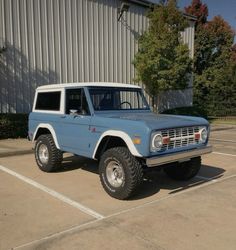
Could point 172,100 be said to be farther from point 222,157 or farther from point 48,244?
point 48,244

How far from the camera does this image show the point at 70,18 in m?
15.1

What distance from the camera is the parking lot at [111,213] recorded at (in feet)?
13.1

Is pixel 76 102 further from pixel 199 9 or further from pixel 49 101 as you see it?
pixel 199 9

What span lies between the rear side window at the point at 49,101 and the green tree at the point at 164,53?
9384 millimetres

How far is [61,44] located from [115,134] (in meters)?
10.5

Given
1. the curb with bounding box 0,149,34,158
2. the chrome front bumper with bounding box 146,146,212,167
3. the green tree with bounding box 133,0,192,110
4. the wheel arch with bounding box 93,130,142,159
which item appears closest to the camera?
the chrome front bumper with bounding box 146,146,212,167

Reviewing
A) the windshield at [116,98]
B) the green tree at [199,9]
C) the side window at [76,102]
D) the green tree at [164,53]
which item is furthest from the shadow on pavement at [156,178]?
the green tree at [199,9]

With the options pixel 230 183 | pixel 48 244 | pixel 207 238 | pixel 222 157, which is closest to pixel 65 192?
pixel 48 244

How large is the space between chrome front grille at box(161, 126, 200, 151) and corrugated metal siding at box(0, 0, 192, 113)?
9.57 metres

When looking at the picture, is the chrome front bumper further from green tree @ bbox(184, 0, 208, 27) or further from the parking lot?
green tree @ bbox(184, 0, 208, 27)

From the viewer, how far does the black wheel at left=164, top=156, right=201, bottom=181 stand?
6617 mm

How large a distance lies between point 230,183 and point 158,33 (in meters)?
11.8

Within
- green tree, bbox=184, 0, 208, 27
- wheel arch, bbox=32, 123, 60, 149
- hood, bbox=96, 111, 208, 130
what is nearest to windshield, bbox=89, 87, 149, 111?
hood, bbox=96, 111, 208, 130

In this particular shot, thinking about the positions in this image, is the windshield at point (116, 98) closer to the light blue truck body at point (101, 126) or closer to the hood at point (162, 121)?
the light blue truck body at point (101, 126)
